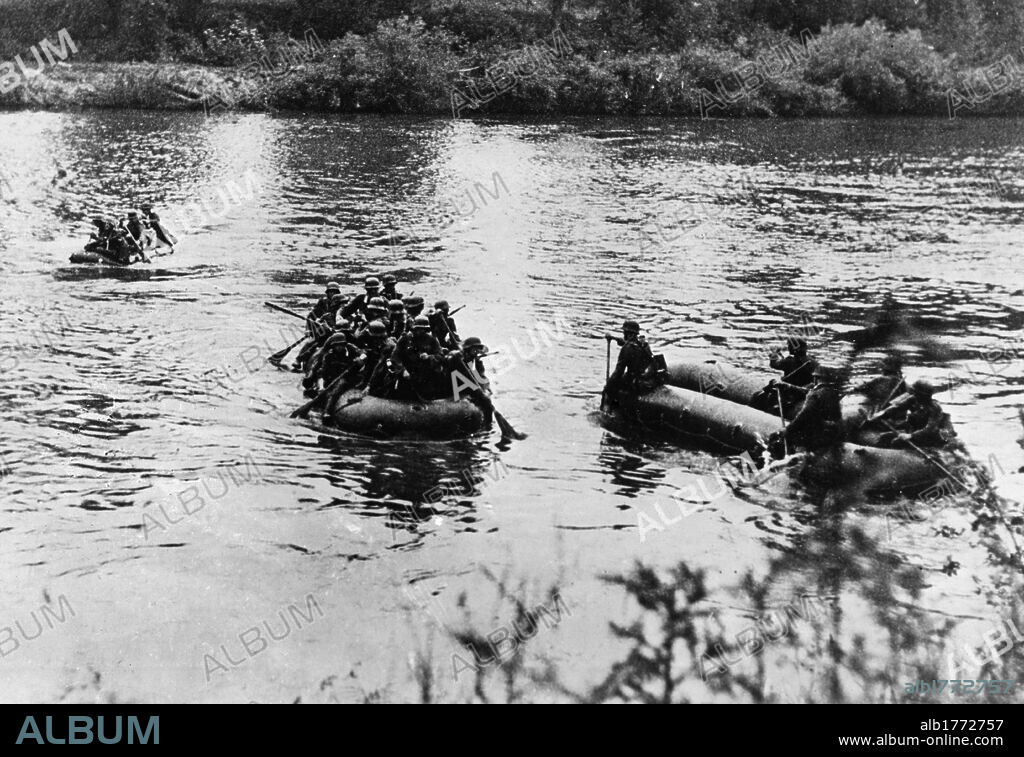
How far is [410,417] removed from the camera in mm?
14367

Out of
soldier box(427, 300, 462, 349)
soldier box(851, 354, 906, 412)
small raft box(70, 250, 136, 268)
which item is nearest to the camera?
soldier box(851, 354, 906, 412)

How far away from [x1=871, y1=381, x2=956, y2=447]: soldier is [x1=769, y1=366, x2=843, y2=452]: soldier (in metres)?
0.74

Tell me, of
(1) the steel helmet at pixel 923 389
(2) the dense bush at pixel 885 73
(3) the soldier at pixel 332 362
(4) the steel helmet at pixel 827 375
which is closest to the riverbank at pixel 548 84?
(2) the dense bush at pixel 885 73

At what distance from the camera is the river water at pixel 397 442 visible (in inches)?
390

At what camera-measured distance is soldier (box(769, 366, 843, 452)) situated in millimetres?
12648

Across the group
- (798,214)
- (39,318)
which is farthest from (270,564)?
(798,214)

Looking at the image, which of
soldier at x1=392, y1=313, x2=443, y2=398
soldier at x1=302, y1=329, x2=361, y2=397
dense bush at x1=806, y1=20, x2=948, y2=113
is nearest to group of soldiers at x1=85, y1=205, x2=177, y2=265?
soldier at x1=302, y1=329, x2=361, y2=397

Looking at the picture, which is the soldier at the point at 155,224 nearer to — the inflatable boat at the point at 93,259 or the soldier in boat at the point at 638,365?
the inflatable boat at the point at 93,259

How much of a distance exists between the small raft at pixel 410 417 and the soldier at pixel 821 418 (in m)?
4.62

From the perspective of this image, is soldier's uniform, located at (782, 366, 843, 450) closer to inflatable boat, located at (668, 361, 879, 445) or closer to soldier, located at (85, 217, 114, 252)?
inflatable boat, located at (668, 361, 879, 445)

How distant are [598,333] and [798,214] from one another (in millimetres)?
15338

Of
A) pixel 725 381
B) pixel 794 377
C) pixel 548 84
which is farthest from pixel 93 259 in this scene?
pixel 548 84

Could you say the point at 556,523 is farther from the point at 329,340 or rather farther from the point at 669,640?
the point at 329,340

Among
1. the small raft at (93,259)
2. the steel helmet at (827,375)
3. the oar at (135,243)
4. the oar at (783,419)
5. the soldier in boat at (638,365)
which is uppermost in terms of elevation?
the oar at (135,243)
